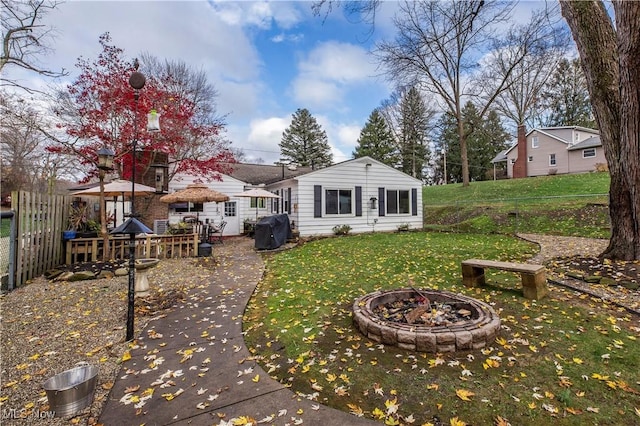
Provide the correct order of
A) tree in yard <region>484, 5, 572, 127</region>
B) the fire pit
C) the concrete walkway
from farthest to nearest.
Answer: tree in yard <region>484, 5, 572, 127</region> → the fire pit → the concrete walkway

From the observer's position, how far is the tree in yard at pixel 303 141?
3685cm

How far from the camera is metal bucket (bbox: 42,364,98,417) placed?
Answer: 2.14 meters

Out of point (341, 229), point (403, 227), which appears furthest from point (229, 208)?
point (403, 227)

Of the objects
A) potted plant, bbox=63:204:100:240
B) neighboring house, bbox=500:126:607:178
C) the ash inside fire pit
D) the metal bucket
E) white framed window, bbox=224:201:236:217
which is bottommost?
the metal bucket

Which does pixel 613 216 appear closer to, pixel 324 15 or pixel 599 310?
pixel 599 310

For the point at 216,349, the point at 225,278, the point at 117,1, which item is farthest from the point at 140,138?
the point at 216,349

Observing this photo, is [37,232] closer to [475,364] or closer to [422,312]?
[422,312]

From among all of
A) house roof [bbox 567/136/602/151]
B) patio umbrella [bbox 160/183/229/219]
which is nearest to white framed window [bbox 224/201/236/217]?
patio umbrella [bbox 160/183/229/219]

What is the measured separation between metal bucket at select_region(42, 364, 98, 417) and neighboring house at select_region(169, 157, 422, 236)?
949 centimetres

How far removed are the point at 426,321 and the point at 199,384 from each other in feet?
8.18

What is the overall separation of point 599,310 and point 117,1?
493 inches

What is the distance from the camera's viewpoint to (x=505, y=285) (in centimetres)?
522

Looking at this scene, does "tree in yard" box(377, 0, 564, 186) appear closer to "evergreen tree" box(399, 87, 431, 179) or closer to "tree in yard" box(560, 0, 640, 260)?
"tree in yard" box(560, 0, 640, 260)

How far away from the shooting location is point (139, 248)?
8.42 meters
